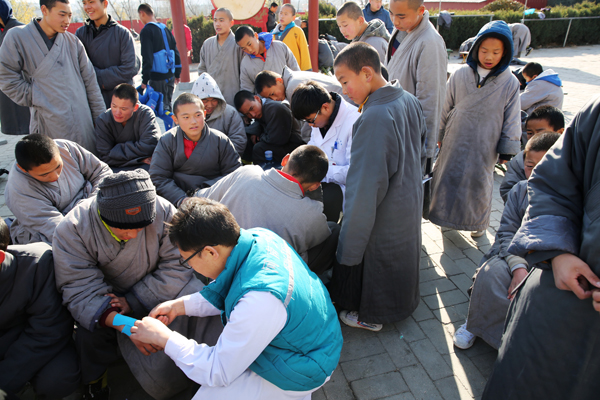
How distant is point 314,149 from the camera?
7.99ft

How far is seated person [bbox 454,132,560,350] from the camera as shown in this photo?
7.57 feet

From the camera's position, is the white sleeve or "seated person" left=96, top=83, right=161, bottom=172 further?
"seated person" left=96, top=83, right=161, bottom=172

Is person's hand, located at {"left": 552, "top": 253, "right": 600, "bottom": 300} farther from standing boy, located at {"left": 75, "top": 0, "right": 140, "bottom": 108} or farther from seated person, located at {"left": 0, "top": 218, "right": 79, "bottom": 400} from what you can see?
standing boy, located at {"left": 75, "top": 0, "right": 140, "bottom": 108}

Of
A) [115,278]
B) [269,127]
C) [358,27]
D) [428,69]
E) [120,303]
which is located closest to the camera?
[120,303]

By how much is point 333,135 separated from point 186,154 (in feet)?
4.41

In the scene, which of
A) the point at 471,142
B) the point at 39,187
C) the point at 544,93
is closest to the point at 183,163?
the point at 39,187

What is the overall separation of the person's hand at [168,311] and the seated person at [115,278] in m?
0.14

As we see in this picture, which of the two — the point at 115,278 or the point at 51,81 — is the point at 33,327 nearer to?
the point at 115,278

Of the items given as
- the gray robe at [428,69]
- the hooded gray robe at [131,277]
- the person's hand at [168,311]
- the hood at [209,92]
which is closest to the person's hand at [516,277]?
the gray robe at [428,69]

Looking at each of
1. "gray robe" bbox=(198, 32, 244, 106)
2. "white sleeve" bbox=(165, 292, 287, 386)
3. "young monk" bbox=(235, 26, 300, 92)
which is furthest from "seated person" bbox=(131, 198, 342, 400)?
"gray robe" bbox=(198, 32, 244, 106)

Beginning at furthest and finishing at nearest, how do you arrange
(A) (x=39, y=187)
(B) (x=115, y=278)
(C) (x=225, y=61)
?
(C) (x=225, y=61) < (A) (x=39, y=187) < (B) (x=115, y=278)

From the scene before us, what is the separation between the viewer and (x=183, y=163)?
341 cm

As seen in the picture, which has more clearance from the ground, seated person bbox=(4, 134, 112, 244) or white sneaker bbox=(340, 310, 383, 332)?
seated person bbox=(4, 134, 112, 244)

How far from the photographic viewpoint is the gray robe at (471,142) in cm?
323
